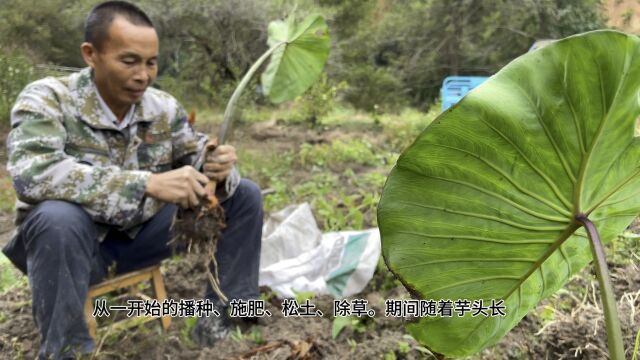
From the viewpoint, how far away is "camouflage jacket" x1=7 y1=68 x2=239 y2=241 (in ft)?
5.23

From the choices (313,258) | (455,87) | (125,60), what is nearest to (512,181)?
(125,60)

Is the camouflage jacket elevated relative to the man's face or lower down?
lower down

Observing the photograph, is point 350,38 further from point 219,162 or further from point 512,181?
point 512,181

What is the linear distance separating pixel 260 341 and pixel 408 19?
12549 mm

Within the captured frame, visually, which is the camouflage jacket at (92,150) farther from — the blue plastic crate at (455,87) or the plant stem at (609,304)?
the blue plastic crate at (455,87)

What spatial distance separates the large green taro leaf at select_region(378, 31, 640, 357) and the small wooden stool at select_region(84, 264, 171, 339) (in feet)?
3.90

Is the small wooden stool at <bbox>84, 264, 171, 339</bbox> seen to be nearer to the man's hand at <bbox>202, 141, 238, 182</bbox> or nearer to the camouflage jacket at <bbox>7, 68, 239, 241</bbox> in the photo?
the camouflage jacket at <bbox>7, 68, 239, 241</bbox>

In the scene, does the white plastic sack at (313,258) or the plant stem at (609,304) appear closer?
the plant stem at (609,304)

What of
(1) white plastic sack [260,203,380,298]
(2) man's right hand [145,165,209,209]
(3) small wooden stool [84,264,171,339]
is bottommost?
(3) small wooden stool [84,264,171,339]

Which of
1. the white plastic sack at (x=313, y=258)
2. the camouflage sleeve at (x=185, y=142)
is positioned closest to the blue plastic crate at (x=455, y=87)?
the white plastic sack at (x=313, y=258)

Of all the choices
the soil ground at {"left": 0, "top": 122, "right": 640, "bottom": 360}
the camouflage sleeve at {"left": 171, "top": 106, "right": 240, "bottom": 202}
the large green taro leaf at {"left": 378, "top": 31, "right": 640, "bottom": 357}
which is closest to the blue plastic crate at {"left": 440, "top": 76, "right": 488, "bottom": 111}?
the soil ground at {"left": 0, "top": 122, "right": 640, "bottom": 360}

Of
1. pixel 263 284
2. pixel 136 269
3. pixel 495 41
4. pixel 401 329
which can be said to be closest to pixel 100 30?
pixel 136 269

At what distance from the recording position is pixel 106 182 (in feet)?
5.38

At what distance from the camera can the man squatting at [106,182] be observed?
60.9 inches
